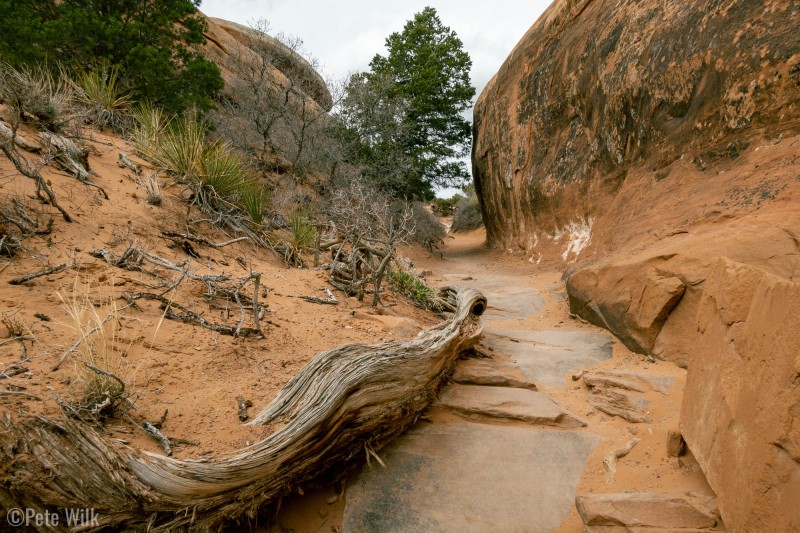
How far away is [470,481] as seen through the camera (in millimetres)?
2514

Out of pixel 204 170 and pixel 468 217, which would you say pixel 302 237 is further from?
pixel 468 217

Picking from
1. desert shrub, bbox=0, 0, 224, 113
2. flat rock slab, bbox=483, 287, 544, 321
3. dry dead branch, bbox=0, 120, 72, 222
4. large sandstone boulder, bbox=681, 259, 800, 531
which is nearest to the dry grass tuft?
dry dead branch, bbox=0, 120, 72, 222

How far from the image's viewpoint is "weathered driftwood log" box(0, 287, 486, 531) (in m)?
1.57

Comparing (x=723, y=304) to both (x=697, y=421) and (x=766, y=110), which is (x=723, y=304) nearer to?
(x=697, y=421)

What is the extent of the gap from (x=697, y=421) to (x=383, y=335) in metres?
2.23

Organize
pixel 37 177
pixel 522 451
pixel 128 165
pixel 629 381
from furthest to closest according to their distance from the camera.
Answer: pixel 128 165
pixel 37 177
pixel 629 381
pixel 522 451

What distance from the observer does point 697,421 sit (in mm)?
2068

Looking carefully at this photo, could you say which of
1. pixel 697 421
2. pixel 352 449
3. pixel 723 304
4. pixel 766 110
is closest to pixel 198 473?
pixel 352 449

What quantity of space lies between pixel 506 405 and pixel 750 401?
184cm

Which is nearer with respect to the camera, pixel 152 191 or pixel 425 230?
pixel 152 191

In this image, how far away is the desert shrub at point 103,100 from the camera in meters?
6.71

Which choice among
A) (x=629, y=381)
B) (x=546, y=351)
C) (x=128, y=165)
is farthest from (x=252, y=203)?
(x=629, y=381)

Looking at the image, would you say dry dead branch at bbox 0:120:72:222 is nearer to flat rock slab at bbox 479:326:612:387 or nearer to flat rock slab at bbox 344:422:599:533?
flat rock slab at bbox 344:422:599:533

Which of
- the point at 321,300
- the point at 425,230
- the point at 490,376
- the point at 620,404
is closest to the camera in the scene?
the point at 620,404
